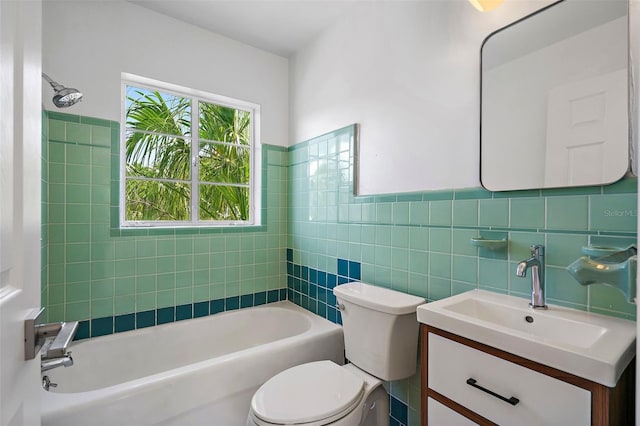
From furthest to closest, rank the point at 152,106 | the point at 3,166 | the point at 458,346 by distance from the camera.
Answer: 1. the point at 152,106
2. the point at 458,346
3. the point at 3,166

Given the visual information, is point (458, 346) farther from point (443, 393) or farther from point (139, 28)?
point (139, 28)

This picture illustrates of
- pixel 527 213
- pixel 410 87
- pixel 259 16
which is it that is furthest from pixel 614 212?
pixel 259 16

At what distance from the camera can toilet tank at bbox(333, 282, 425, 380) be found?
1401 mm

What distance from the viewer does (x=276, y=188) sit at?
8.51 feet

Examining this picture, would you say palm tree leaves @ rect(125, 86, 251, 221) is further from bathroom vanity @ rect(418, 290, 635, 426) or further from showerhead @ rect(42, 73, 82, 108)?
bathroom vanity @ rect(418, 290, 635, 426)

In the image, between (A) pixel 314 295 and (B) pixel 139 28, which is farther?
(A) pixel 314 295

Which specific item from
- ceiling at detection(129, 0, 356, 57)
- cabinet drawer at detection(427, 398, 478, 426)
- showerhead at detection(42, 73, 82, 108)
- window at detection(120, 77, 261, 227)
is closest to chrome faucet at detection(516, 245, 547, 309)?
cabinet drawer at detection(427, 398, 478, 426)

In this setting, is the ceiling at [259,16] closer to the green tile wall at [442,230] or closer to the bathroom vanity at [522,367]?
the green tile wall at [442,230]

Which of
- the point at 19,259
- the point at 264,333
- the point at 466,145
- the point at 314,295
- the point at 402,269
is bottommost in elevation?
the point at 264,333

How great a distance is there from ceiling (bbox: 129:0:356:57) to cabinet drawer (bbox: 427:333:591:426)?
2.02m

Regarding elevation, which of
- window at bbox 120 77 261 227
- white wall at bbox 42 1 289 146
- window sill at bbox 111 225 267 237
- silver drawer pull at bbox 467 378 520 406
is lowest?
silver drawer pull at bbox 467 378 520 406

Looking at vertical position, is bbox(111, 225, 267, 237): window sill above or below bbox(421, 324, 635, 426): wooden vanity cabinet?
above

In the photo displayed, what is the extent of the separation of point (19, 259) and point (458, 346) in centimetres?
112

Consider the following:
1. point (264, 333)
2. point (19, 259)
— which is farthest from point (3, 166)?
point (264, 333)
